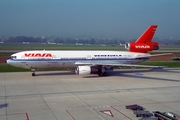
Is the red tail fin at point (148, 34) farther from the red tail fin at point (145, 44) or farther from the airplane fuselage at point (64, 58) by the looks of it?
the airplane fuselage at point (64, 58)

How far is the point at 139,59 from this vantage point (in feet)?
114

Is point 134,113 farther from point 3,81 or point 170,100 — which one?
point 3,81

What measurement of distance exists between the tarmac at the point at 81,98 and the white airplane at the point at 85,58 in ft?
7.32

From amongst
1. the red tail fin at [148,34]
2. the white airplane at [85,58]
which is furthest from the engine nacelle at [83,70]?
the red tail fin at [148,34]

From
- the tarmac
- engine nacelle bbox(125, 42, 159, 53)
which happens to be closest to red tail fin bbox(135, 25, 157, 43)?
engine nacelle bbox(125, 42, 159, 53)

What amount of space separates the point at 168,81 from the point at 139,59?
6.94 meters

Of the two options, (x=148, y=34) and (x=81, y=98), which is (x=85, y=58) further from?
(x=81, y=98)

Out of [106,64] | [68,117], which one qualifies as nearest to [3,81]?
[106,64]

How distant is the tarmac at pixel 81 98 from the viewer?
15812 millimetres

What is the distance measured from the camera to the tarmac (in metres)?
15.8

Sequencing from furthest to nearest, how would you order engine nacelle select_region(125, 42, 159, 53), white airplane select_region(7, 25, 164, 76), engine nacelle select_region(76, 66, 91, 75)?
engine nacelle select_region(125, 42, 159, 53)
white airplane select_region(7, 25, 164, 76)
engine nacelle select_region(76, 66, 91, 75)

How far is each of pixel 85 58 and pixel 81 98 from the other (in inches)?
511

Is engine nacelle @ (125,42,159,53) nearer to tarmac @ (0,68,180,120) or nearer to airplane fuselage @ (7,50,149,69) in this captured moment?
airplane fuselage @ (7,50,149,69)

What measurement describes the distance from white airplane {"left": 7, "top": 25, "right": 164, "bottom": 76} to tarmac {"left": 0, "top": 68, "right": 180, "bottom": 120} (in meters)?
2.23
